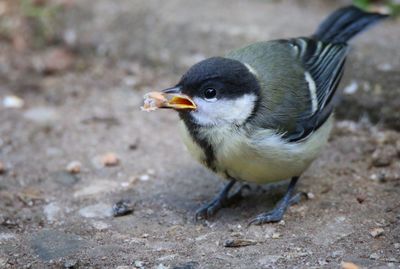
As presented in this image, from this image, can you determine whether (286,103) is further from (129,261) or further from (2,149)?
(2,149)

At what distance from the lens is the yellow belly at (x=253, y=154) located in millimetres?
3631

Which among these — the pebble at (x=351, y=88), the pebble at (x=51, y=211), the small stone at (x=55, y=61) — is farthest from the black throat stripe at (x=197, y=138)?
the small stone at (x=55, y=61)

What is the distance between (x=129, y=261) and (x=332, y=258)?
3.26ft

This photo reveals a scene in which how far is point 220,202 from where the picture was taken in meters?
4.14

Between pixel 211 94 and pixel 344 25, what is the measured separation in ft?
4.94

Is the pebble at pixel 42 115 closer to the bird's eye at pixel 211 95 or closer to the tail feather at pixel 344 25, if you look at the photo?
the bird's eye at pixel 211 95

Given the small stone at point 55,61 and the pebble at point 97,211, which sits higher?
the small stone at point 55,61

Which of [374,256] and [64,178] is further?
[64,178]

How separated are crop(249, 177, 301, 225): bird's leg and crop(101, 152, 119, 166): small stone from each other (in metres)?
1.24

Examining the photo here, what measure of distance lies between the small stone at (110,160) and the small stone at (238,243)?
140 centimetres

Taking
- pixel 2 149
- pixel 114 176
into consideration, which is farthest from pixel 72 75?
pixel 114 176

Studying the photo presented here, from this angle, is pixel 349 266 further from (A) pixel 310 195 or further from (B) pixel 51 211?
(B) pixel 51 211

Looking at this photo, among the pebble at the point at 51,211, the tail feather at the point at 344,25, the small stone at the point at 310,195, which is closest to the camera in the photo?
the pebble at the point at 51,211

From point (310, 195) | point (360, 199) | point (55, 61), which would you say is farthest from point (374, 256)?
point (55, 61)
